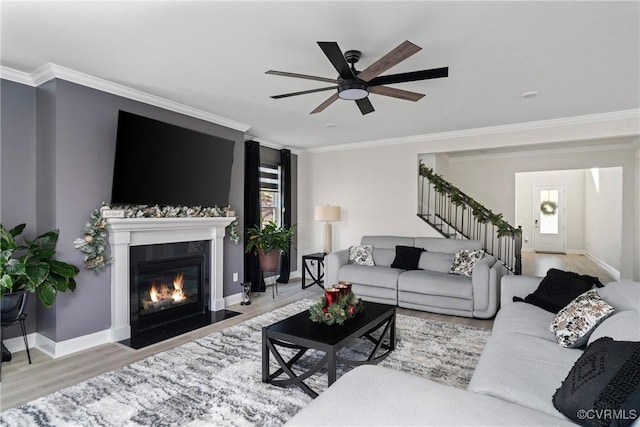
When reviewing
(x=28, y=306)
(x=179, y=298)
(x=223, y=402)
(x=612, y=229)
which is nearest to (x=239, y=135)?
(x=179, y=298)

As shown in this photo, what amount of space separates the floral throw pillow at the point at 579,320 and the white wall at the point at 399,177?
3078mm

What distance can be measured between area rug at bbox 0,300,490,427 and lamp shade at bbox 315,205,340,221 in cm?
283

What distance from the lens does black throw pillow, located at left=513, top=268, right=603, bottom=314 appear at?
290 centimetres

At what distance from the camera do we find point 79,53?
2.84m

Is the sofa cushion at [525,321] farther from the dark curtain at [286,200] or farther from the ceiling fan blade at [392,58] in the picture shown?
the dark curtain at [286,200]

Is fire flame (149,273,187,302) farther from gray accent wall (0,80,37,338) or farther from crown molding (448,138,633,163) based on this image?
crown molding (448,138,633,163)

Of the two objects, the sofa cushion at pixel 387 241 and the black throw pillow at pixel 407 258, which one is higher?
the sofa cushion at pixel 387 241

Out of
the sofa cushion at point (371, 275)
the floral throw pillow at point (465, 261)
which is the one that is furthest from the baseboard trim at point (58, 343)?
the floral throw pillow at point (465, 261)

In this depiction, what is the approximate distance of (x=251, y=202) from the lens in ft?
18.7

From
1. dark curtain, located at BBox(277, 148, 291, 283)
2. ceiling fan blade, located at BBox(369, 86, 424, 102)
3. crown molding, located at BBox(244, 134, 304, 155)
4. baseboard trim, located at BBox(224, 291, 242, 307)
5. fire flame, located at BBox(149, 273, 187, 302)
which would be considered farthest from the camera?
dark curtain, located at BBox(277, 148, 291, 283)

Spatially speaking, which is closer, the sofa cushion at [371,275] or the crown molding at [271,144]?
the sofa cushion at [371,275]

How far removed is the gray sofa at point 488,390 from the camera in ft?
4.43

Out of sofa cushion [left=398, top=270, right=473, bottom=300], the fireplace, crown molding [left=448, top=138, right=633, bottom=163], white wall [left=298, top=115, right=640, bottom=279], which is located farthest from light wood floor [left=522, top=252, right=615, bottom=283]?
the fireplace

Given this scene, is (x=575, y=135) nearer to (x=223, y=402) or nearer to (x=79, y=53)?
(x=223, y=402)
